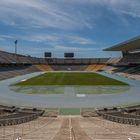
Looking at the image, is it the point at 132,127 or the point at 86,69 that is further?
the point at 86,69

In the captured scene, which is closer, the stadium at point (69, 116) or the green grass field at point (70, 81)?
the stadium at point (69, 116)

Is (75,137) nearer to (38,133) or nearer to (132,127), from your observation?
(38,133)

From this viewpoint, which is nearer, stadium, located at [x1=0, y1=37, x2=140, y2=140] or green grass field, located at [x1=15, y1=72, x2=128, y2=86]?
stadium, located at [x1=0, y1=37, x2=140, y2=140]

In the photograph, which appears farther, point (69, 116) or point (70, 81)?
point (70, 81)

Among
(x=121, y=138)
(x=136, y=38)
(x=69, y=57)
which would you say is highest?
(x=69, y=57)

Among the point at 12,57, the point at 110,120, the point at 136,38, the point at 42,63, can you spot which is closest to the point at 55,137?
the point at 110,120

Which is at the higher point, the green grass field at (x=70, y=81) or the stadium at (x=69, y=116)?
the green grass field at (x=70, y=81)

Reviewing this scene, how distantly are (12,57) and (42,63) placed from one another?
3429 cm

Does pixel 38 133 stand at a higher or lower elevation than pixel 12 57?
lower

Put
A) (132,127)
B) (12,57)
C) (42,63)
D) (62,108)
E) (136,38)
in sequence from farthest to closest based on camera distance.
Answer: (42,63) → (12,57) → (136,38) → (62,108) → (132,127)

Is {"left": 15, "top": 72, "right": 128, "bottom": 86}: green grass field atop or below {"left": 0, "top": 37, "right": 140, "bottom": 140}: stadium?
atop

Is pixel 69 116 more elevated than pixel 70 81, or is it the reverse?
pixel 70 81

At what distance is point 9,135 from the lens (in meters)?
→ 15.8

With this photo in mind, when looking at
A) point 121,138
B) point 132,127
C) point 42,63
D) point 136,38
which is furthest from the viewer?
point 42,63
